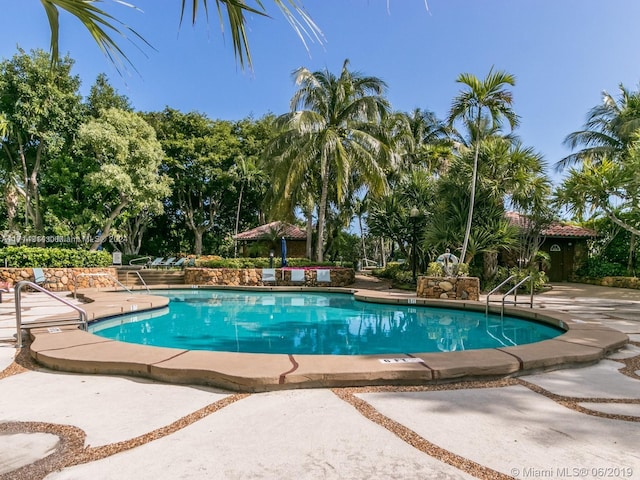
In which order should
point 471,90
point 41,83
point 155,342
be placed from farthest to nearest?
point 41,83 < point 471,90 < point 155,342

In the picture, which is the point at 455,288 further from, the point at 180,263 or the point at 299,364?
the point at 180,263

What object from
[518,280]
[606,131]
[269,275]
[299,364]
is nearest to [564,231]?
[606,131]

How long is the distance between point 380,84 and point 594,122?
11.6 metres

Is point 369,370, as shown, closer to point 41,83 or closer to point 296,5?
point 296,5

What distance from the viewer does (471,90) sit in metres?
11.9

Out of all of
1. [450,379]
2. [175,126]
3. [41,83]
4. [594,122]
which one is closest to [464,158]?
[594,122]

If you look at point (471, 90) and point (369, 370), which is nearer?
point (369, 370)

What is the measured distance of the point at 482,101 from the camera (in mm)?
11867

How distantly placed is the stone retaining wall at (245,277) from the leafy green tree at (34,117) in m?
8.84

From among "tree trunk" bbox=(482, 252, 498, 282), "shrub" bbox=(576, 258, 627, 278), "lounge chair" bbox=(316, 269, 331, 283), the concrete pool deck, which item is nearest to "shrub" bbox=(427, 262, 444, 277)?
"tree trunk" bbox=(482, 252, 498, 282)

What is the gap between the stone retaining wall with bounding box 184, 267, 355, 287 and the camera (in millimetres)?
16234

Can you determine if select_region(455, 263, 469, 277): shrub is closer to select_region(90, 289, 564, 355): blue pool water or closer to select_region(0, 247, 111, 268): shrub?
select_region(90, 289, 564, 355): blue pool water

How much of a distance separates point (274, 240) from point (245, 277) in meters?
6.99

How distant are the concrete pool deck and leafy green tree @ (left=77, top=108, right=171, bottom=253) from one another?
51.0 ft
